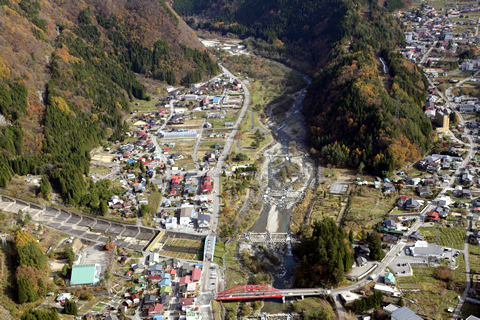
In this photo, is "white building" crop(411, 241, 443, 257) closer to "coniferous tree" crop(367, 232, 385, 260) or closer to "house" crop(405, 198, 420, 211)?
"coniferous tree" crop(367, 232, 385, 260)

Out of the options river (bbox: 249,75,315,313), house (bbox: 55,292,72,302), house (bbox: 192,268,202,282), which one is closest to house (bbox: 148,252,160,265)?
house (bbox: 192,268,202,282)

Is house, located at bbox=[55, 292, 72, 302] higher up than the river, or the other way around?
the river

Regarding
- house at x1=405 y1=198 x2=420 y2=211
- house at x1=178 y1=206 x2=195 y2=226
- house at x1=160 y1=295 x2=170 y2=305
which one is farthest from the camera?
house at x1=405 y1=198 x2=420 y2=211

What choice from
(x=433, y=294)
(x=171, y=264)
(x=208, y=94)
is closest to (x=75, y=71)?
(x=208, y=94)

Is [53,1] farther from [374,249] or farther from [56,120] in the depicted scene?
[374,249]

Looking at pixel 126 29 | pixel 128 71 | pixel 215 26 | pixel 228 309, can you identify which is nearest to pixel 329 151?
pixel 228 309

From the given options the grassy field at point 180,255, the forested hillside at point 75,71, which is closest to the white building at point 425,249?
the grassy field at point 180,255

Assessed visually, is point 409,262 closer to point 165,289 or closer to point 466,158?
point 165,289
